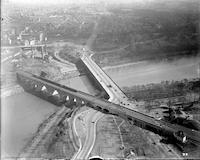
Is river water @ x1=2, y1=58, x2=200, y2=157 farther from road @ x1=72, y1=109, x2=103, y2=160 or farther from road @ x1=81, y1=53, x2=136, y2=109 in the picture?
road @ x1=72, y1=109, x2=103, y2=160

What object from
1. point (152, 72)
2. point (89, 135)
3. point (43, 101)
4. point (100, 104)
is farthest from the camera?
point (152, 72)

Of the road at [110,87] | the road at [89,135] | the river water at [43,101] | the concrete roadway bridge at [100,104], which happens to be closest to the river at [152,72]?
the river water at [43,101]

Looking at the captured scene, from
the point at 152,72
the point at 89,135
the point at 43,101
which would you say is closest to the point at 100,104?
the point at 89,135

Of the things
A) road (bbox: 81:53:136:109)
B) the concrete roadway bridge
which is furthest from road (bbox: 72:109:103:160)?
road (bbox: 81:53:136:109)

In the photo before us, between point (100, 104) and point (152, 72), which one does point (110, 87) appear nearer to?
point (100, 104)

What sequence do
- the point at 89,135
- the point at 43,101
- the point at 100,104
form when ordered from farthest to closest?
1. the point at 43,101
2. the point at 100,104
3. the point at 89,135
